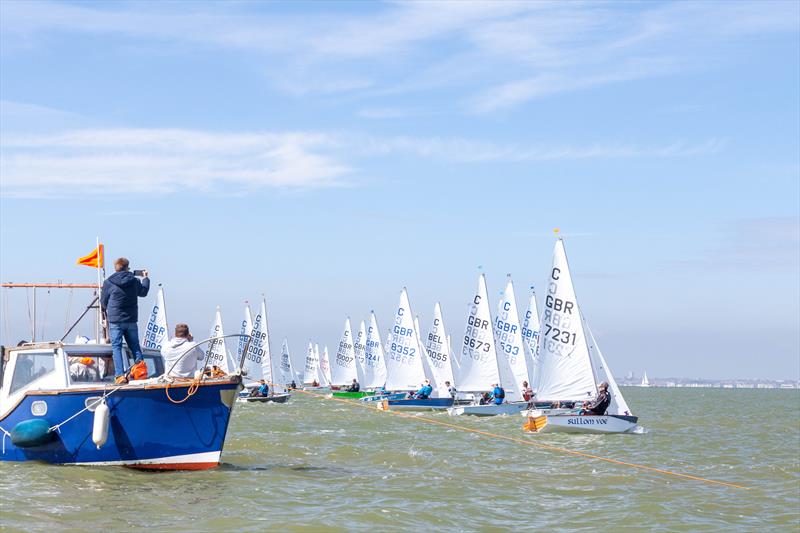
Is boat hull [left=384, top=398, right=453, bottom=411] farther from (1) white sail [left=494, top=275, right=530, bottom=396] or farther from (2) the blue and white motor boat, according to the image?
(2) the blue and white motor boat

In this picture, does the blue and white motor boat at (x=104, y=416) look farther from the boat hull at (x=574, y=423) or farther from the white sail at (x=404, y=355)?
the white sail at (x=404, y=355)

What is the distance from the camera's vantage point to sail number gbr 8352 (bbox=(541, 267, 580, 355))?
41.5 meters

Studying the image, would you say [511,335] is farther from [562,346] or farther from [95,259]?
[95,259]

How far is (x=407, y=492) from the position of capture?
20.0 m

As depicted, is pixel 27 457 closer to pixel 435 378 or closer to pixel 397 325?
pixel 435 378

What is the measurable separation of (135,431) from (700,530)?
10212mm

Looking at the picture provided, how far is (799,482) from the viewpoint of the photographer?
24094 millimetres

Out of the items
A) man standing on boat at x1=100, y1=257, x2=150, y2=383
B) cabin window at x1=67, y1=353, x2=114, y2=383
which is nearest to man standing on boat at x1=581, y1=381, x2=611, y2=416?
cabin window at x1=67, y1=353, x2=114, y2=383

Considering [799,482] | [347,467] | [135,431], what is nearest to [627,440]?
[799,482]

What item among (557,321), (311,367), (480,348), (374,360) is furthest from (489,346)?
(311,367)

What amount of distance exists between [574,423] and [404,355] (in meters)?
33.2

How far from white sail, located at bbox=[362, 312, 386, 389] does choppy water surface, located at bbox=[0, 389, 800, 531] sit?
60058 mm

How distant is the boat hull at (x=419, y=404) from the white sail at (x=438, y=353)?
216 inches

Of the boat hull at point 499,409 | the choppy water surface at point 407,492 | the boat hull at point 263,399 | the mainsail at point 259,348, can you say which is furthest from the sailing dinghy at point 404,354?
the choppy water surface at point 407,492
